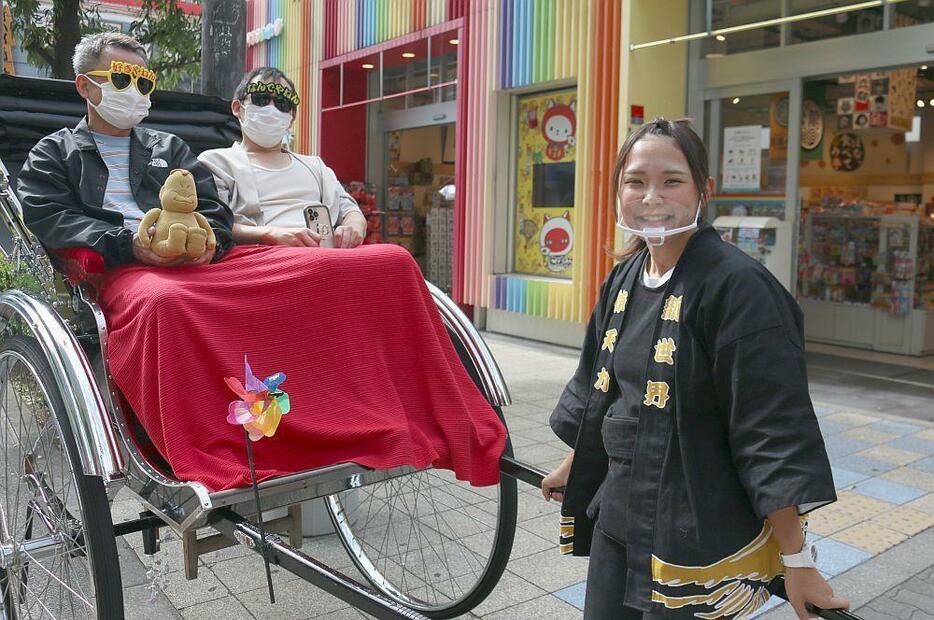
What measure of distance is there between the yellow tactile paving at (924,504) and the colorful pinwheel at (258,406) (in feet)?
10.6

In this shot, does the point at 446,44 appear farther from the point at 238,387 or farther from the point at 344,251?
the point at 238,387

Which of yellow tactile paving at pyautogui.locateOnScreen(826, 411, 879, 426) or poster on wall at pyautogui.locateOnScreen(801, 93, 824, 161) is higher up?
poster on wall at pyautogui.locateOnScreen(801, 93, 824, 161)

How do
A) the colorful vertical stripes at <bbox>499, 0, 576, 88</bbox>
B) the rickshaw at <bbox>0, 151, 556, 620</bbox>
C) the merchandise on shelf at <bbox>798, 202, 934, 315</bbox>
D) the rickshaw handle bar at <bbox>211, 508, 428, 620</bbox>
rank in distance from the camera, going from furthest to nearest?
the merchandise on shelf at <bbox>798, 202, 934, 315</bbox>
the colorful vertical stripes at <bbox>499, 0, 576, 88</bbox>
the rickshaw at <bbox>0, 151, 556, 620</bbox>
the rickshaw handle bar at <bbox>211, 508, 428, 620</bbox>

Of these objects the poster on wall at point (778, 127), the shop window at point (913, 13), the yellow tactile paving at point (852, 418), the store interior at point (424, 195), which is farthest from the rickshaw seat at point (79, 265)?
the store interior at point (424, 195)

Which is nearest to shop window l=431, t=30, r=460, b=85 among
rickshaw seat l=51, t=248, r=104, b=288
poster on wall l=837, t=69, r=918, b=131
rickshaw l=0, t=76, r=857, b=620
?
poster on wall l=837, t=69, r=918, b=131

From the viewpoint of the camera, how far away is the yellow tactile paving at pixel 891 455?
4.70 m

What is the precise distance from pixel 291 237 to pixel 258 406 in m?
1.04

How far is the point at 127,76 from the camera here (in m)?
2.80

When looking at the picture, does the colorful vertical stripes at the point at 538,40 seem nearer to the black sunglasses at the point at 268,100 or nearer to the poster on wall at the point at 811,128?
the poster on wall at the point at 811,128

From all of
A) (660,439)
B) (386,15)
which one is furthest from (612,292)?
(386,15)

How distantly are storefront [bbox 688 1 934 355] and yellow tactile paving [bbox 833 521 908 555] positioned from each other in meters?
3.22

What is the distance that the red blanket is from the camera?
215 centimetres

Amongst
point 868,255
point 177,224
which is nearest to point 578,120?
point 868,255

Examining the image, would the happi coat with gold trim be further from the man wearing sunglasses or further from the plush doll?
the man wearing sunglasses
